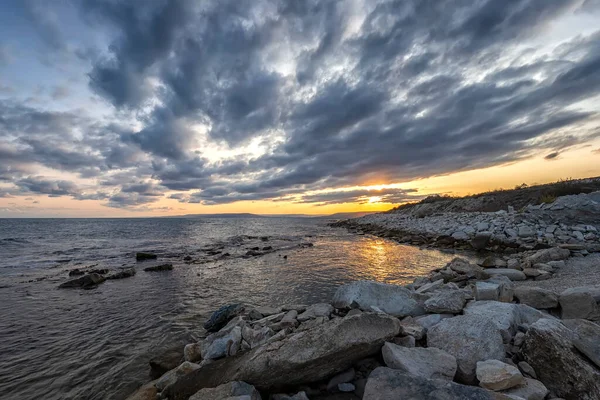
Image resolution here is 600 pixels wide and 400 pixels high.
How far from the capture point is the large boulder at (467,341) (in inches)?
135

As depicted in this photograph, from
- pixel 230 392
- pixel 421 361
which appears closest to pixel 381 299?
pixel 421 361

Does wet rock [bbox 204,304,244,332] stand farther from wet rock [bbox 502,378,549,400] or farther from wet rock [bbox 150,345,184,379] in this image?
wet rock [bbox 502,378,549,400]

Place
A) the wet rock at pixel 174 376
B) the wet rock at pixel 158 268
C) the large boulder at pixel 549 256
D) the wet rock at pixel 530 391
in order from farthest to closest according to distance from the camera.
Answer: the wet rock at pixel 158 268 < the large boulder at pixel 549 256 < the wet rock at pixel 174 376 < the wet rock at pixel 530 391

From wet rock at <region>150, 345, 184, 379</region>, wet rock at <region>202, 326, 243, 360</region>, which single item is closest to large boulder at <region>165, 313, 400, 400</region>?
wet rock at <region>202, 326, 243, 360</region>

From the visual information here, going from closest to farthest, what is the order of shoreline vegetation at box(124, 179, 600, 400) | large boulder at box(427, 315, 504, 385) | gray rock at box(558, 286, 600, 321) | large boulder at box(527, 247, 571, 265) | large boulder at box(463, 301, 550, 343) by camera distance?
shoreline vegetation at box(124, 179, 600, 400)
large boulder at box(427, 315, 504, 385)
large boulder at box(463, 301, 550, 343)
gray rock at box(558, 286, 600, 321)
large boulder at box(527, 247, 571, 265)

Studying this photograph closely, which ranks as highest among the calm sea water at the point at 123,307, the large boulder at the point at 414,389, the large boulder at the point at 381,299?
the large boulder at the point at 414,389

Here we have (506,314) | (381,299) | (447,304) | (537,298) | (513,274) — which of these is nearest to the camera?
(506,314)

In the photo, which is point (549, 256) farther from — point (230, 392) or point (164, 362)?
point (164, 362)

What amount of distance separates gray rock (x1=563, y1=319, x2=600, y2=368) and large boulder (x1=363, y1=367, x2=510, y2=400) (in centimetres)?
156

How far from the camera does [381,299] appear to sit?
5.78 m

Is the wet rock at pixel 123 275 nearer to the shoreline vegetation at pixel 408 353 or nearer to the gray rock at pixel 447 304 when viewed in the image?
the shoreline vegetation at pixel 408 353

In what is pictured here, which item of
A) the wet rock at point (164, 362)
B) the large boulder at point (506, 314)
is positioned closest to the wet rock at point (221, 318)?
the wet rock at point (164, 362)

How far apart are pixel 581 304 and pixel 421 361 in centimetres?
376

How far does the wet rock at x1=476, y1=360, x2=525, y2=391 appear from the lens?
2889 millimetres
